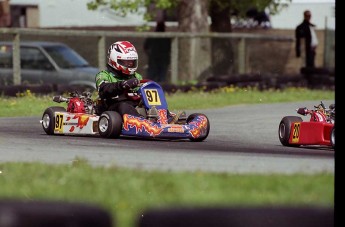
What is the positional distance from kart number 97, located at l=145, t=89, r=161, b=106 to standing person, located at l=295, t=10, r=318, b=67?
1.30 meters

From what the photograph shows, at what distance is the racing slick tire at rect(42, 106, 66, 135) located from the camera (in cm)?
759

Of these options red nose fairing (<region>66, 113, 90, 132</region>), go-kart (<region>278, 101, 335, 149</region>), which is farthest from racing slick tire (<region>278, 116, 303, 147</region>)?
red nose fairing (<region>66, 113, 90, 132</region>)

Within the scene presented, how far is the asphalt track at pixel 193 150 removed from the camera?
6.07m

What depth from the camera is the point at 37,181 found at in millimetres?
5160

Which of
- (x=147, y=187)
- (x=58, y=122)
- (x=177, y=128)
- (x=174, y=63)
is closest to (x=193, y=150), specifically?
(x=58, y=122)

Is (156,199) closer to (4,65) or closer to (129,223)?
(129,223)

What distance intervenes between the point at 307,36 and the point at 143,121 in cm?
173

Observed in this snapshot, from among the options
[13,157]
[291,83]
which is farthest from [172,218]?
[291,83]

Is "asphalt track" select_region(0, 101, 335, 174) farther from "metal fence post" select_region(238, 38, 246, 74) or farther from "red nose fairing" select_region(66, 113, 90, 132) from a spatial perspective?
"metal fence post" select_region(238, 38, 246, 74)

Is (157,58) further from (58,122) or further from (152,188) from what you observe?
(152,188)

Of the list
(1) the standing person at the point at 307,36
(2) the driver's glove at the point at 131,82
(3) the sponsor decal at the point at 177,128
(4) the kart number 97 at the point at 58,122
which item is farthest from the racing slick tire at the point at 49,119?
(1) the standing person at the point at 307,36

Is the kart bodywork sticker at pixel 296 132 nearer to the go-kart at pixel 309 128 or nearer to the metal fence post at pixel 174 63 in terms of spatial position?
the go-kart at pixel 309 128

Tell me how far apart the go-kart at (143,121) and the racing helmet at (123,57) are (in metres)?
0.34
